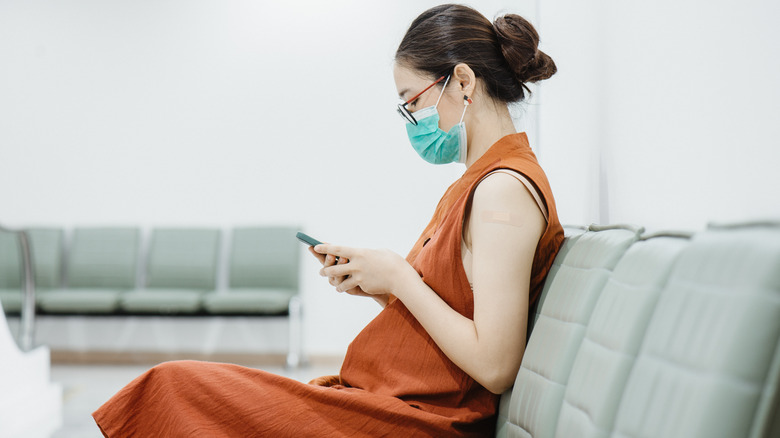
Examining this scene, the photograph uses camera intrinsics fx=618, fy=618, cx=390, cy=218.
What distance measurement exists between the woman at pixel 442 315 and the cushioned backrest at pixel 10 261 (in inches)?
131

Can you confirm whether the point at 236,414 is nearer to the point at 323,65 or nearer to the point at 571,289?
the point at 571,289

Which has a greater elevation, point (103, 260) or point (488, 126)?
point (488, 126)

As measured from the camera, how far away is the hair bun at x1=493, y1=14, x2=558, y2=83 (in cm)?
126

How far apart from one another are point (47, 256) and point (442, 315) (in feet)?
16.0

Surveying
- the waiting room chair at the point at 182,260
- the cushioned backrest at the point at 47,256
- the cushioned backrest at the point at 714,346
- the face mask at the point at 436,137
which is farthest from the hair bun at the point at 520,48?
the cushioned backrest at the point at 47,256

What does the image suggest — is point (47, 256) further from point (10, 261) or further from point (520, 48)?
point (520, 48)

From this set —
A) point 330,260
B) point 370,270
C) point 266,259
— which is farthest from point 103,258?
point 370,270

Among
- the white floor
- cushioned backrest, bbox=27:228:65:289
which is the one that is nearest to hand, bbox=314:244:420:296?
the white floor

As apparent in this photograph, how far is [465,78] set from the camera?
4.19ft

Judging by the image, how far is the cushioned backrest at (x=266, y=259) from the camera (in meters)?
4.90

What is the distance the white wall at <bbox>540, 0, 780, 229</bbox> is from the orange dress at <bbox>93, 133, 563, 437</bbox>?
258mm

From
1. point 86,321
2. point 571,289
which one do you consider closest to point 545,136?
point 571,289

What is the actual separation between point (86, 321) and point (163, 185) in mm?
1297

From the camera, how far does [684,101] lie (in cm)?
113
